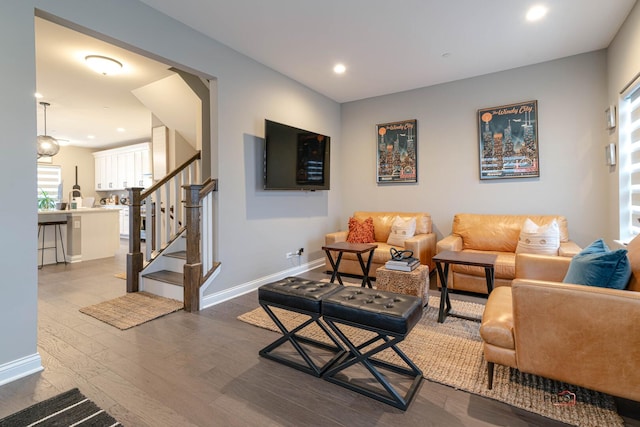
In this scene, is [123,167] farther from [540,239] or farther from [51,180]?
[540,239]

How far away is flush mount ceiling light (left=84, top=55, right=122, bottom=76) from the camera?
3670mm

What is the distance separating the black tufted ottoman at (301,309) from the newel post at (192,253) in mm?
1218

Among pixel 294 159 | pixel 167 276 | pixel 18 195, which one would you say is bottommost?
pixel 167 276

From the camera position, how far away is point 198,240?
3188mm

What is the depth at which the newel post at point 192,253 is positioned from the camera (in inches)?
122

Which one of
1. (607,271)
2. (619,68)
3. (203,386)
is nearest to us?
(607,271)

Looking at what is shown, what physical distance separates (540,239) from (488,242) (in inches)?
24.3

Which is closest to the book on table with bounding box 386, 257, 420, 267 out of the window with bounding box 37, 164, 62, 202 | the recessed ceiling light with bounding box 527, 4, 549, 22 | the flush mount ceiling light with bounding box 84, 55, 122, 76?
the recessed ceiling light with bounding box 527, 4, 549, 22

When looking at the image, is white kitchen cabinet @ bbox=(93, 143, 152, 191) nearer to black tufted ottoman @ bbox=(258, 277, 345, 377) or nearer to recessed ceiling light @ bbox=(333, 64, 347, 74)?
recessed ceiling light @ bbox=(333, 64, 347, 74)

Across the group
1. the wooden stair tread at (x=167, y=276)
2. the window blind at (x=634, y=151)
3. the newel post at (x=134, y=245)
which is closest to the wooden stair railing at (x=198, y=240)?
the wooden stair tread at (x=167, y=276)

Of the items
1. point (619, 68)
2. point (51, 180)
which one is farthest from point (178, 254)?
point (51, 180)

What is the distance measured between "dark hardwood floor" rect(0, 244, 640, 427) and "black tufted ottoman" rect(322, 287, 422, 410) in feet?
0.20

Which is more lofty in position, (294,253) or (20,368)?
Result: (294,253)

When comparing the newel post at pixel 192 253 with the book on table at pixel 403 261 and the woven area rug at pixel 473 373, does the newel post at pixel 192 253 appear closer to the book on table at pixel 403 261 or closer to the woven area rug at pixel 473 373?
the woven area rug at pixel 473 373
